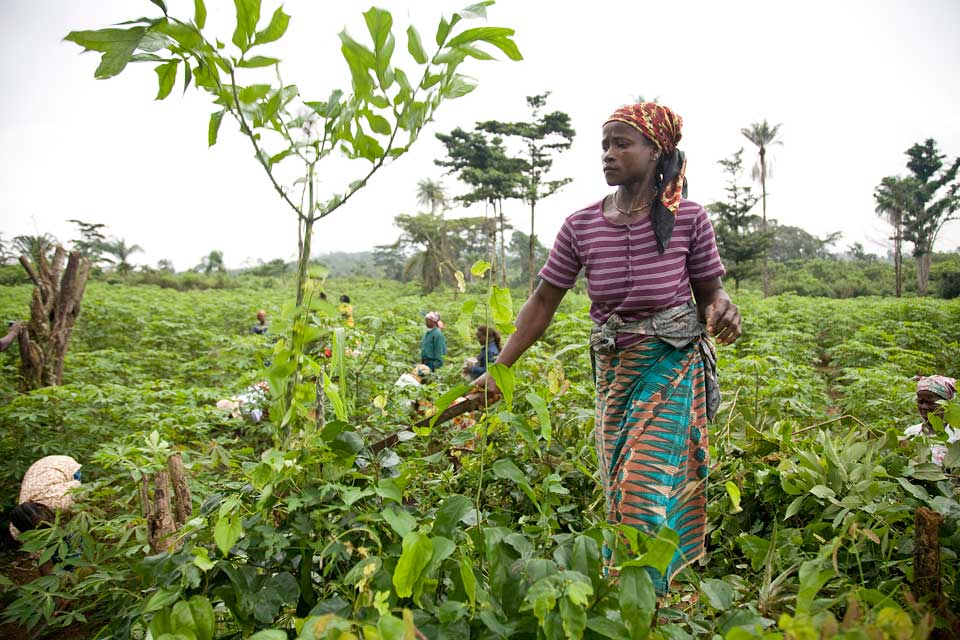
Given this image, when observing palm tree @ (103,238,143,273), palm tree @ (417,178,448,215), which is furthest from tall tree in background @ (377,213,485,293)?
palm tree @ (103,238,143,273)

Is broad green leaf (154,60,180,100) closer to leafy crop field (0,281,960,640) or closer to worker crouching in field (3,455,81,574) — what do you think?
leafy crop field (0,281,960,640)

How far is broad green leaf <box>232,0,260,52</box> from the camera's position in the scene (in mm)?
896

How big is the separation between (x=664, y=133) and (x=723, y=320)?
568 mm

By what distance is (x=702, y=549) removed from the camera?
1.63m

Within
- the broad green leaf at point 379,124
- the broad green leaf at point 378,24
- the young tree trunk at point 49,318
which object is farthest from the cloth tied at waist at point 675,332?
the young tree trunk at point 49,318

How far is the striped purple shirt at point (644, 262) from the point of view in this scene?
1603mm

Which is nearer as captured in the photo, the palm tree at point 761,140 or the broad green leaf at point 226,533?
the broad green leaf at point 226,533

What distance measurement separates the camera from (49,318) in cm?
477

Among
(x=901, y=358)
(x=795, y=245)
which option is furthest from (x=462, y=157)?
(x=795, y=245)

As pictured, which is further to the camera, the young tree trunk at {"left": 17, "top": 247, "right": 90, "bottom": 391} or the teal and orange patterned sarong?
the young tree trunk at {"left": 17, "top": 247, "right": 90, "bottom": 391}

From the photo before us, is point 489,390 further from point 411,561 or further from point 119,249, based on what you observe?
point 119,249

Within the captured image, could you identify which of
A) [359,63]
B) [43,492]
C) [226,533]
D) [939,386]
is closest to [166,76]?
[359,63]

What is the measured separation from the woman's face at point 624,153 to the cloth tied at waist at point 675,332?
40cm

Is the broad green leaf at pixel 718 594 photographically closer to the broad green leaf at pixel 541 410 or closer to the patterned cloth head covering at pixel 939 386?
the broad green leaf at pixel 541 410
